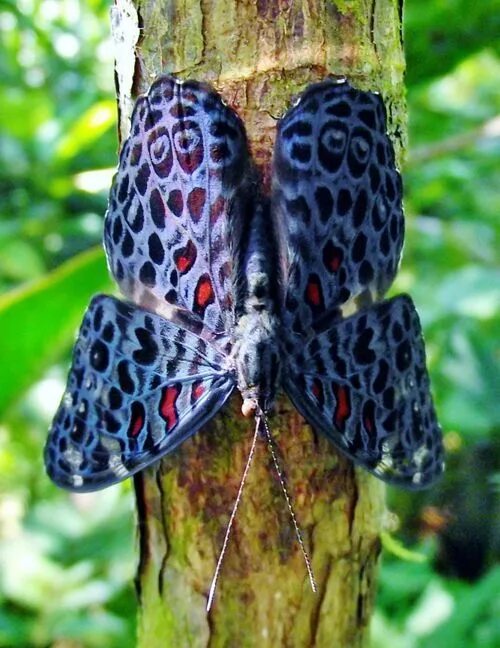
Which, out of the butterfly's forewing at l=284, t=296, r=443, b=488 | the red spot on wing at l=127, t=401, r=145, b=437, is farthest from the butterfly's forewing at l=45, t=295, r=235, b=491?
the butterfly's forewing at l=284, t=296, r=443, b=488

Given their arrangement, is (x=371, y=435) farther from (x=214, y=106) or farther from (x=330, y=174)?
(x=214, y=106)

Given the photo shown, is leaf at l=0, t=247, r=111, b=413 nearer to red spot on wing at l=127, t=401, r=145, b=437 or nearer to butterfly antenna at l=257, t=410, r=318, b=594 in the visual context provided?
red spot on wing at l=127, t=401, r=145, b=437

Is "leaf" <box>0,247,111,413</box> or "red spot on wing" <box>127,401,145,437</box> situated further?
"leaf" <box>0,247,111,413</box>

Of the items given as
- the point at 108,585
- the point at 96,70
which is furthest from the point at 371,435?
the point at 96,70

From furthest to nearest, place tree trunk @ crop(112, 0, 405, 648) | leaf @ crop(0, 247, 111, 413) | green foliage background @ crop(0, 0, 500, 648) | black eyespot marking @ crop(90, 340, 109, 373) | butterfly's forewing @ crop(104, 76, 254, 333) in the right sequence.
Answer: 1. green foliage background @ crop(0, 0, 500, 648)
2. leaf @ crop(0, 247, 111, 413)
3. black eyespot marking @ crop(90, 340, 109, 373)
4. butterfly's forewing @ crop(104, 76, 254, 333)
5. tree trunk @ crop(112, 0, 405, 648)

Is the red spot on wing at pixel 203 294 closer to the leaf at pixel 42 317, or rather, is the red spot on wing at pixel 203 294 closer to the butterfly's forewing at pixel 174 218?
the butterfly's forewing at pixel 174 218
